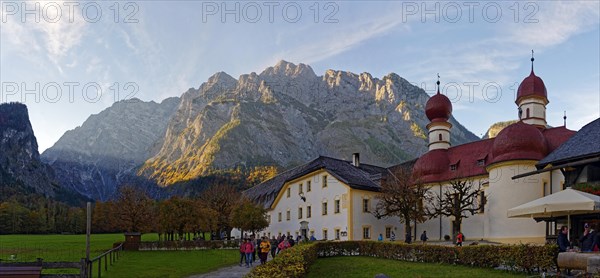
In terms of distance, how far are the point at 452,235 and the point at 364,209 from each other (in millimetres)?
8847

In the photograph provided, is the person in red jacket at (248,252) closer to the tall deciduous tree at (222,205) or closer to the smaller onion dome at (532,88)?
the tall deciduous tree at (222,205)

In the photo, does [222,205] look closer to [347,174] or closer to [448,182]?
[347,174]

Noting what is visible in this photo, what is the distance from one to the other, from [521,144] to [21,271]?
38.1 m

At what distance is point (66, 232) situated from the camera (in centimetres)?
11594

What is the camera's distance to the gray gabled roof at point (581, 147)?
1088 inches

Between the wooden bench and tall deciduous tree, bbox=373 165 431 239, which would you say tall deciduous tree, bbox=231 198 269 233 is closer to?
tall deciduous tree, bbox=373 165 431 239

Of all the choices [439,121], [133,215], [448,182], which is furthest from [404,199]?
[133,215]

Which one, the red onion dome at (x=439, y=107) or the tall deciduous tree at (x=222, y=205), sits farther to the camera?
the red onion dome at (x=439, y=107)

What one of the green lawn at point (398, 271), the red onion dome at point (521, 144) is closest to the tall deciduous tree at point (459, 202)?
the red onion dome at point (521, 144)

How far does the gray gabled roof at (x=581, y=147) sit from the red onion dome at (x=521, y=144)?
11724mm

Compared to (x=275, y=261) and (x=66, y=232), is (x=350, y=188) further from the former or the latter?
(x=66, y=232)

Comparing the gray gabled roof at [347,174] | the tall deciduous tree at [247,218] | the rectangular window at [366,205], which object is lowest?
the tall deciduous tree at [247,218]

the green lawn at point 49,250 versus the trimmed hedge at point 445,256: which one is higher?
the trimmed hedge at point 445,256

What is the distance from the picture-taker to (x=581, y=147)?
94.1 feet
